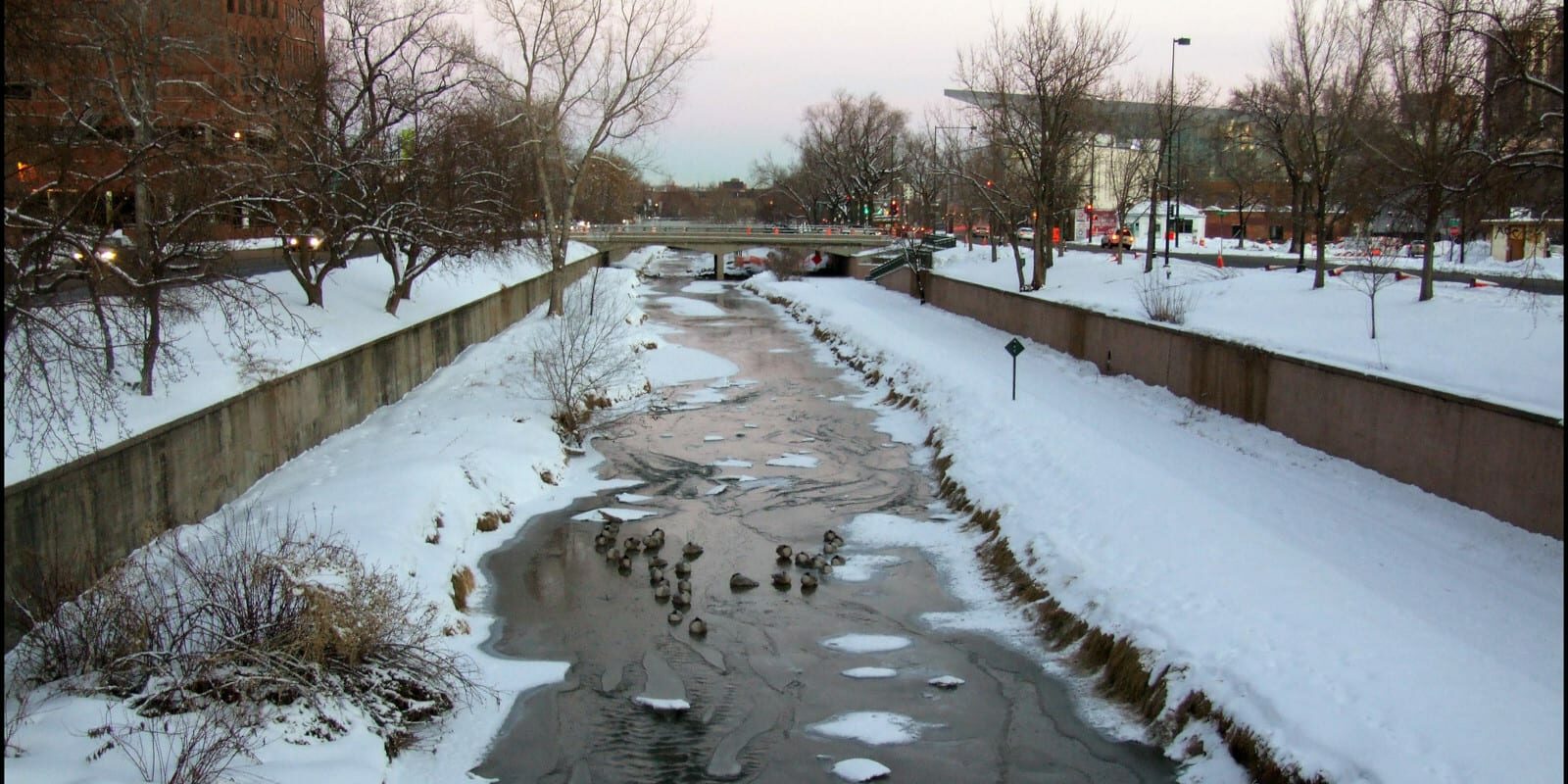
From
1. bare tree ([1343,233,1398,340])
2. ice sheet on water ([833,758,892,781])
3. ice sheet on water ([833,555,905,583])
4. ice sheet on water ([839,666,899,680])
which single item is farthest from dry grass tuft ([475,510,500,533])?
bare tree ([1343,233,1398,340])

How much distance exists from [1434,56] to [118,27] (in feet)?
77.9

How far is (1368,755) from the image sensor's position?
28.6 ft

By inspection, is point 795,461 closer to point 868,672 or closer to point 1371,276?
point 868,672

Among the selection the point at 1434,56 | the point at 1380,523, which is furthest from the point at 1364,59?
the point at 1380,523

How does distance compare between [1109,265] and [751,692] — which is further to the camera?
[1109,265]

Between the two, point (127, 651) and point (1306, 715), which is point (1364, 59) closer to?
point (1306, 715)

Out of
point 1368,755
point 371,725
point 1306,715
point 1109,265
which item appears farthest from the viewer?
point 1109,265

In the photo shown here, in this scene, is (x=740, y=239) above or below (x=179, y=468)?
above

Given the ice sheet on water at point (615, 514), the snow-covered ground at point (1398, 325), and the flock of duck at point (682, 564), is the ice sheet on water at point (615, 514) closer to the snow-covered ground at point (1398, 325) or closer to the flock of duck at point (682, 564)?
the flock of duck at point (682, 564)

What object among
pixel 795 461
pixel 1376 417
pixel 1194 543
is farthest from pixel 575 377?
pixel 1376 417

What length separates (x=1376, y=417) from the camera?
16938 mm

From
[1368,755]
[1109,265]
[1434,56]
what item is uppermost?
[1434,56]

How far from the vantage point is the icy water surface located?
33.9 feet

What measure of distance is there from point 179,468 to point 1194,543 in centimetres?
1308
